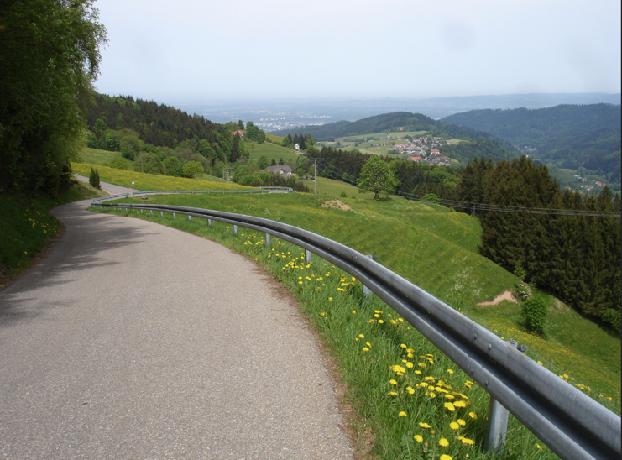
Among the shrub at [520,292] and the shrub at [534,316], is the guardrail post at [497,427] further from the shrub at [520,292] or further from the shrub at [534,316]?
the shrub at [520,292]

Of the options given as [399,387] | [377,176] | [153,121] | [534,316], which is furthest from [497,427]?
[153,121]

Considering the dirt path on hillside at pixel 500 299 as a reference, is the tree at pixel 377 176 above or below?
below

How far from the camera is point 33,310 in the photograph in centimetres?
790

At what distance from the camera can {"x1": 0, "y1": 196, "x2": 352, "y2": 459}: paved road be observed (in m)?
3.83

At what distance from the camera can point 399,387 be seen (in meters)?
4.54

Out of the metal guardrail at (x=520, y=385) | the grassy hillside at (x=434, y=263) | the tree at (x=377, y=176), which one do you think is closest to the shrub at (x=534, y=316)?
the grassy hillside at (x=434, y=263)

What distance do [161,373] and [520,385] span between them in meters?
3.58

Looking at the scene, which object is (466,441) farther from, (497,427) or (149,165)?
(149,165)

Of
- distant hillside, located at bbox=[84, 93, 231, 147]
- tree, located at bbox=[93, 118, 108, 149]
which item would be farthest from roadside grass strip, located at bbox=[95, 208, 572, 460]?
distant hillside, located at bbox=[84, 93, 231, 147]

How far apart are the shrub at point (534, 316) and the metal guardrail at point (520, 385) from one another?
33678 mm

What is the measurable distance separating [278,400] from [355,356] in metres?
1.05

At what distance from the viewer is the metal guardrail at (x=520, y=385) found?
8.16 ft

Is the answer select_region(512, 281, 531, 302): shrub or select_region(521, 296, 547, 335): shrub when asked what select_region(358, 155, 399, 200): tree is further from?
select_region(521, 296, 547, 335): shrub

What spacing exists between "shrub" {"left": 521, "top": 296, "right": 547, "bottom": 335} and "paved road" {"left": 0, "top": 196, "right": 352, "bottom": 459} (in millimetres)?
31091
